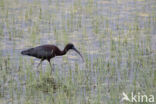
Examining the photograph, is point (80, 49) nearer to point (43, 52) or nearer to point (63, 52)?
point (63, 52)

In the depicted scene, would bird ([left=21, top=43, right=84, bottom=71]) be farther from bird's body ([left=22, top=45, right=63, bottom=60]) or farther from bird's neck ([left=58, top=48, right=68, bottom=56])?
bird's neck ([left=58, top=48, right=68, bottom=56])

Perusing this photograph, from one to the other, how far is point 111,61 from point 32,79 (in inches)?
80.2

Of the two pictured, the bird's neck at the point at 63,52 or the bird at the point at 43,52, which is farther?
the bird's neck at the point at 63,52

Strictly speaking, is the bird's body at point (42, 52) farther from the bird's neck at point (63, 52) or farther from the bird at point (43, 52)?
the bird's neck at point (63, 52)

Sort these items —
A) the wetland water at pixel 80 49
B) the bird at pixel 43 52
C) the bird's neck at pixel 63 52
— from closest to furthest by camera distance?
the wetland water at pixel 80 49 → the bird at pixel 43 52 → the bird's neck at pixel 63 52

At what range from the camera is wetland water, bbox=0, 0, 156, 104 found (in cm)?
867

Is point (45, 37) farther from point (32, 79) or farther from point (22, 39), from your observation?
point (32, 79)

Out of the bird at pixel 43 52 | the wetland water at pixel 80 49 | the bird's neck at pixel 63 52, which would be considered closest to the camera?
the wetland water at pixel 80 49

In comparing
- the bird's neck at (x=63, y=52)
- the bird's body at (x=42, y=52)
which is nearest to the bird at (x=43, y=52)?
the bird's body at (x=42, y=52)

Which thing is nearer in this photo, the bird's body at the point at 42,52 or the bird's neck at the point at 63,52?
the bird's body at the point at 42,52

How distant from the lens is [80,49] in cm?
1142

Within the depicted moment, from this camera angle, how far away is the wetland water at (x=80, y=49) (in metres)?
8.67

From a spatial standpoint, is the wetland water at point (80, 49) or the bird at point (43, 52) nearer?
the wetland water at point (80, 49)

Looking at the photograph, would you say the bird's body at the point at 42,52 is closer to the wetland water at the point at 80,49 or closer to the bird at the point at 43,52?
the bird at the point at 43,52
